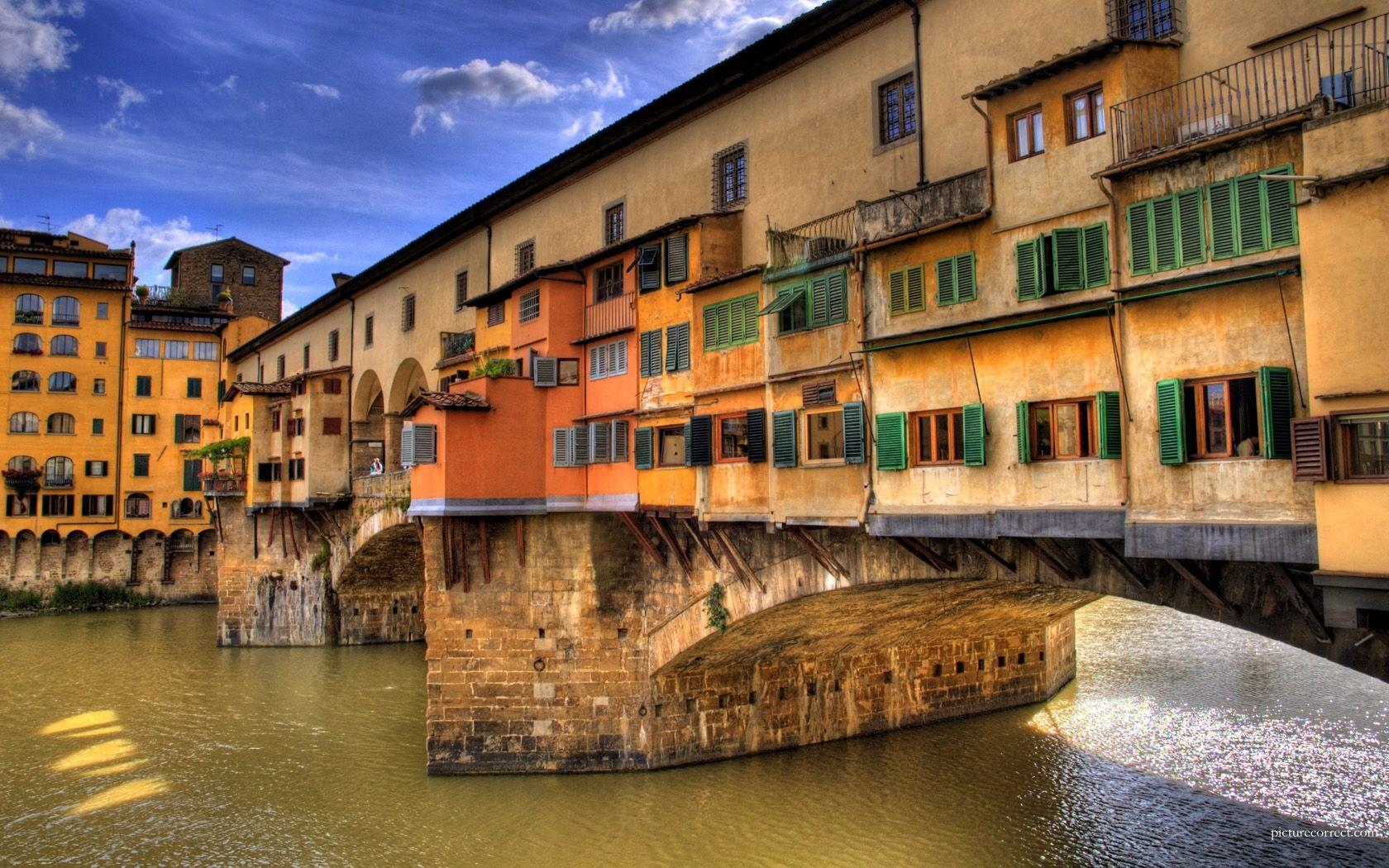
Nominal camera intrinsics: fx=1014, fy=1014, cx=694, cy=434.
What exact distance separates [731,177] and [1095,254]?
10462mm

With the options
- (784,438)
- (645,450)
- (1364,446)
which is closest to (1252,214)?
(1364,446)

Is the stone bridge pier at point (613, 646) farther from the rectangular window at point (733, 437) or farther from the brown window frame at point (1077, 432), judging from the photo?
the brown window frame at point (1077, 432)

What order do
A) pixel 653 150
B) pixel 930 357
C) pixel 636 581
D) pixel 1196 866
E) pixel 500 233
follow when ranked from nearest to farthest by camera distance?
pixel 930 357
pixel 1196 866
pixel 636 581
pixel 653 150
pixel 500 233

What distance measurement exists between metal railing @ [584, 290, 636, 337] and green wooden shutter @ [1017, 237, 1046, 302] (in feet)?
32.6

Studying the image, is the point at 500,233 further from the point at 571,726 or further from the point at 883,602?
Result: the point at 883,602

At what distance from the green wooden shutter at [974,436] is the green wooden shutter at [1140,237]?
2.72 m

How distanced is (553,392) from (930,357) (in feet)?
35.3

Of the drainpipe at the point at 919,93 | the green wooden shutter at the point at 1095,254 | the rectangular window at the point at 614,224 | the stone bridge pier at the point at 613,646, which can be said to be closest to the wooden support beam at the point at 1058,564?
the green wooden shutter at the point at 1095,254

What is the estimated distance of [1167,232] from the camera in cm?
1132

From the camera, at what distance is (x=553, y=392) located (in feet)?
75.2

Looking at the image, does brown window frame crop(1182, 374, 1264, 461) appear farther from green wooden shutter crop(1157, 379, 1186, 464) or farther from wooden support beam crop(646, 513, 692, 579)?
wooden support beam crop(646, 513, 692, 579)

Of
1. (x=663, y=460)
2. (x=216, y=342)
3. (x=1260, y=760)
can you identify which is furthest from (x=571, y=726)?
(x=216, y=342)

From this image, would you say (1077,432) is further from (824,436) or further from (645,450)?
(645,450)

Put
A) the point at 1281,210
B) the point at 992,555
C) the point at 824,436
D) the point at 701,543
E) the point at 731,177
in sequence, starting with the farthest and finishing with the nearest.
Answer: the point at 731,177 < the point at 701,543 < the point at 824,436 < the point at 992,555 < the point at 1281,210
